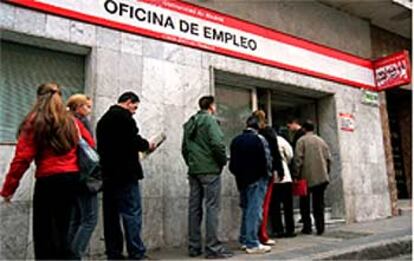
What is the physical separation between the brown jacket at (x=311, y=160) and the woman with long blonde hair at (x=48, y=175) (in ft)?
13.2

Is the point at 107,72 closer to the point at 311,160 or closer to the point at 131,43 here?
the point at 131,43

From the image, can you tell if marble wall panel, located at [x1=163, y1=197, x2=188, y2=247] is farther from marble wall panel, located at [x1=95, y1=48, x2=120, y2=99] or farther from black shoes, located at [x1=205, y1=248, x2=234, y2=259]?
marble wall panel, located at [x1=95, y1=48, x2=120, y2=99]

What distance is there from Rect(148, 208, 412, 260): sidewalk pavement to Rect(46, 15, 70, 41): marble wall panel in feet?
9.30

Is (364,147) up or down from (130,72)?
down

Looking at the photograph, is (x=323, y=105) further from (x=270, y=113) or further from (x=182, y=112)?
(x=182, y=112)

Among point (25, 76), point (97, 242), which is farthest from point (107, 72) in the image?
point (97, 242)

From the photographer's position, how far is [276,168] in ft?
19.1

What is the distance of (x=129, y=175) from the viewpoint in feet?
14.7

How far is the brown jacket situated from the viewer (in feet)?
21.9

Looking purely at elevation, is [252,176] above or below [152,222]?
above

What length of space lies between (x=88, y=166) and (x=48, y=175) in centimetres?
33

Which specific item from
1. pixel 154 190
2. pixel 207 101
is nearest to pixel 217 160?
pixel 207 101

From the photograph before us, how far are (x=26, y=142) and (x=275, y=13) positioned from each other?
5533 millimetres

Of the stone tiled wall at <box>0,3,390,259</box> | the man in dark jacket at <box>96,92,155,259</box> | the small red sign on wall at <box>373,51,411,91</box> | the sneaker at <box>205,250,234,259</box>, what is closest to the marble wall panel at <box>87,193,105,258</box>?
the stone tiled wall at <box>0,3,390,259</box>
